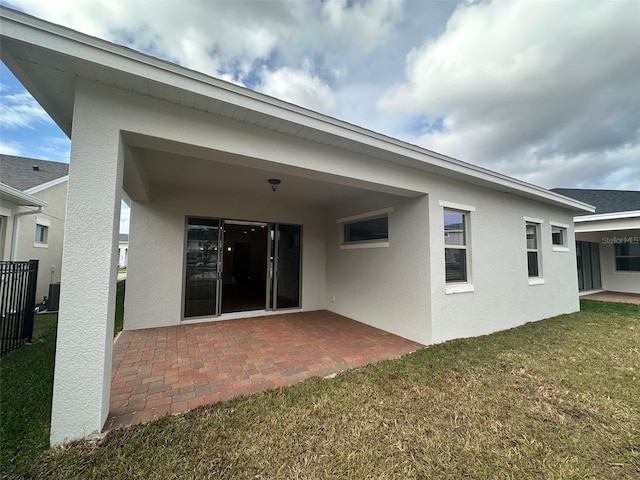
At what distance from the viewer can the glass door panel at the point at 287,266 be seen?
6.76 meters

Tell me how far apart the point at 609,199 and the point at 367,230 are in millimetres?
14670

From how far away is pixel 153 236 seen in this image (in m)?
5.39

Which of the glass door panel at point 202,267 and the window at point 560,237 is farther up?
the window at point 560,237

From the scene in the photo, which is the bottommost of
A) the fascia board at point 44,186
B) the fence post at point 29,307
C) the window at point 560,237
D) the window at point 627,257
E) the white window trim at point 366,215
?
the fence post at point 29,307

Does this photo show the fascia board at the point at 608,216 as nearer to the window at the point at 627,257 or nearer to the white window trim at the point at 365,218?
the window at the point at 627,257

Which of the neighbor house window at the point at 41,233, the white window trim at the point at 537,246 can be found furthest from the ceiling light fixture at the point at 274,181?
the neighbor house window at the point at 41,233

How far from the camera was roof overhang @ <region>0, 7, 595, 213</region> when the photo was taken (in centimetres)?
189

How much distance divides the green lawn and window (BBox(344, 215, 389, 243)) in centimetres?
281

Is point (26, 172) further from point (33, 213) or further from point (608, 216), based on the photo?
point (608, 216)

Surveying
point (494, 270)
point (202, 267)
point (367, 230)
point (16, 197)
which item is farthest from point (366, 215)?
point (16, 197)

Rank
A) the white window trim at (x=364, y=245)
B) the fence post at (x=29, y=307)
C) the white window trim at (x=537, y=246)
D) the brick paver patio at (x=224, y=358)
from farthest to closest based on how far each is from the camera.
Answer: the white window trim at (x=537, y=246) < the white window trim at (x=364, y=245) < the fence post at (x=29, y=307) < the brick paver patio at (x=224, y=358)

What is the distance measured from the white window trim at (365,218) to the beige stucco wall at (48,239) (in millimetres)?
A: 8619

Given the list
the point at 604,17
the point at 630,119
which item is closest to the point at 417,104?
the point at 604,17

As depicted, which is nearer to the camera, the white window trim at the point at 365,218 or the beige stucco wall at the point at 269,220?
the beige stucco wall at the point at 269,220
